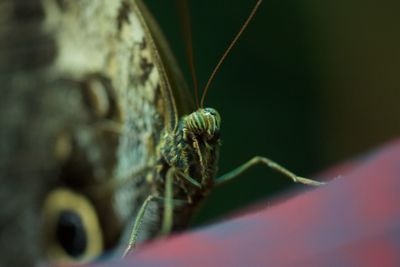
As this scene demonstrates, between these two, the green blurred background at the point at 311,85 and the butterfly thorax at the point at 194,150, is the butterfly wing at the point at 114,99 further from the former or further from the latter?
the green blurred background at the point at 311,85

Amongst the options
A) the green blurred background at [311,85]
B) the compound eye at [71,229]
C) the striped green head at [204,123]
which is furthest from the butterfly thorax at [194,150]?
the green blurred background at [311,85]

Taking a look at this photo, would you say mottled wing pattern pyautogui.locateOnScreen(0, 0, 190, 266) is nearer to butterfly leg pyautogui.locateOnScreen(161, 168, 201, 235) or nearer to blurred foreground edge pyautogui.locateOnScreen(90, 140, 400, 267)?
butterfly leg pyautogui.locateOnScreen(161, 168, 201, 235)

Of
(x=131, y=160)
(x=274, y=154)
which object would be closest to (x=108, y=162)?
(x=131, y=160)

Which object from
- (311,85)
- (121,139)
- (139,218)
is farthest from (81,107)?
(311,85)

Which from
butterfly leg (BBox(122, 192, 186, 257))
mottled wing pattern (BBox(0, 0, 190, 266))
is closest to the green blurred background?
mottled wing pattern (BBox(0, 0, 190, 266))

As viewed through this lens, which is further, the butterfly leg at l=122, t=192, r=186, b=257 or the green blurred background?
the green blurred background

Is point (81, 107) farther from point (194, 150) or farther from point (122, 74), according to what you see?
point (194, 150)

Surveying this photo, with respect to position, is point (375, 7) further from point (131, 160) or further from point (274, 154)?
point (131, 160)
